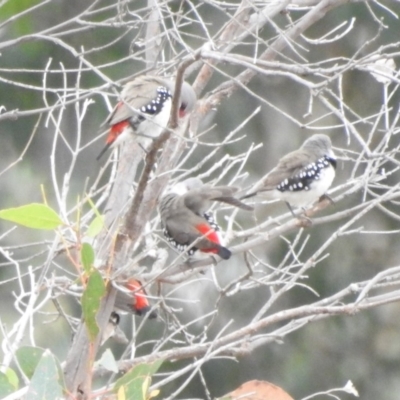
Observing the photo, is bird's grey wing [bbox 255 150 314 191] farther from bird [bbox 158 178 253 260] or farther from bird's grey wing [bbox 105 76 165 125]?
bird's grey wing [bbox 105 76 165 125]

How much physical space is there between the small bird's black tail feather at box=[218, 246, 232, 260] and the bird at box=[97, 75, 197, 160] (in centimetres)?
Answer: 84

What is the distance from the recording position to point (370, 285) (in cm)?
335

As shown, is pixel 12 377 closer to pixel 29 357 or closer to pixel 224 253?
pixel 29 357

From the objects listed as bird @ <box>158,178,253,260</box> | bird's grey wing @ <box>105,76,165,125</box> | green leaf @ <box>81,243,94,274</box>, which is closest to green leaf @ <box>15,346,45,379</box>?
green leaf @ <box>81,243,94,274</box>

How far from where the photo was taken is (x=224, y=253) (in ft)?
13.3

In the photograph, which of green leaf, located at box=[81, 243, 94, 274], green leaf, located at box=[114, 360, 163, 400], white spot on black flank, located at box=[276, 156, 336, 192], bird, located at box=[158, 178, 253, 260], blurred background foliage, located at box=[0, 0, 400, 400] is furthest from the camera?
blurred background foliage, located at box=[0, 0, 400, 400]

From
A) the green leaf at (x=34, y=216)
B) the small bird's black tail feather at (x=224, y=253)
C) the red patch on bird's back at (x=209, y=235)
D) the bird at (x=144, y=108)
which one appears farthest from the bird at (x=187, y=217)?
the green leaf at (x=34, y=216)

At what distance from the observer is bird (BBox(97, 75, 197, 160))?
4.70 m

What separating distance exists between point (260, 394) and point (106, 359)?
2.05 feet

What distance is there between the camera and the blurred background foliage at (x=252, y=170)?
26.2 ft

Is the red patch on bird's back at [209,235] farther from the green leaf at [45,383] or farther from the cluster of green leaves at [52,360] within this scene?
the green leaf at [45,383]

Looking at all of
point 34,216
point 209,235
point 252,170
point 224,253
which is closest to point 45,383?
point 34,216

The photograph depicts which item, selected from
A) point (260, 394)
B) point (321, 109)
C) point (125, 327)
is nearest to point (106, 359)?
point (260, 394)

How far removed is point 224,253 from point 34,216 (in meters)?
1.68
